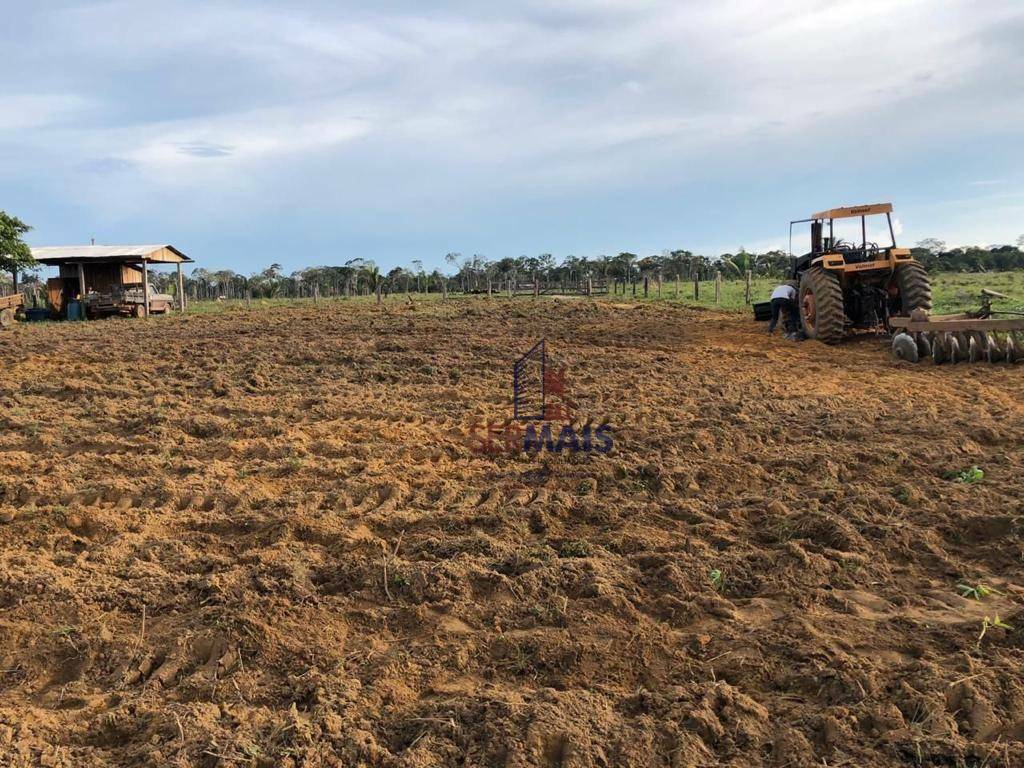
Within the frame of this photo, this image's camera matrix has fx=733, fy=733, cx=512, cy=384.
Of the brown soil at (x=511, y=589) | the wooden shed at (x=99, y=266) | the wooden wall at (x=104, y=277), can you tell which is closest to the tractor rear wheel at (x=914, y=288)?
the brown soil at (x=511, y=589)

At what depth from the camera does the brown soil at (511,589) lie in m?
2.39

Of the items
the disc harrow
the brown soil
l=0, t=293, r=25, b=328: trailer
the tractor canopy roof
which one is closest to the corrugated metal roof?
l=0, t=293, r=25, b=328: trailer

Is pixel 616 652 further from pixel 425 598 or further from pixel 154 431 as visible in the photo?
pixel 154 431

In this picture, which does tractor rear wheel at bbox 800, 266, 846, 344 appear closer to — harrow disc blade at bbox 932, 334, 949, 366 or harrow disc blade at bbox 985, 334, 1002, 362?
harrow disc blade at bbox 932, 334, 949, 366

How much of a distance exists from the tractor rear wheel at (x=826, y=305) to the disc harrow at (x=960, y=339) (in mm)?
1371

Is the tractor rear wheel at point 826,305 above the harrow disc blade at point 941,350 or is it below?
above

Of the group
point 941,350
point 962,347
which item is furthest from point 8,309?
point 962,347

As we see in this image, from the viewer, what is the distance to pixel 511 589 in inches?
131

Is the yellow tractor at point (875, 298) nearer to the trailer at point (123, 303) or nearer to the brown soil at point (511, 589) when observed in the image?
the brown soil at point (511, 589)

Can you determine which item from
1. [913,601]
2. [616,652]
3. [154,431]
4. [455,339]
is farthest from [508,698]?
[455,339]

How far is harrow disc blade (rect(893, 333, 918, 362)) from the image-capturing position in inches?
378

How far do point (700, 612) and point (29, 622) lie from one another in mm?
2892

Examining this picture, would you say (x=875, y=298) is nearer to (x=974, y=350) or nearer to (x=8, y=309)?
(x=974, y=350)

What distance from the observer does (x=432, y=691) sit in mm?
2650
